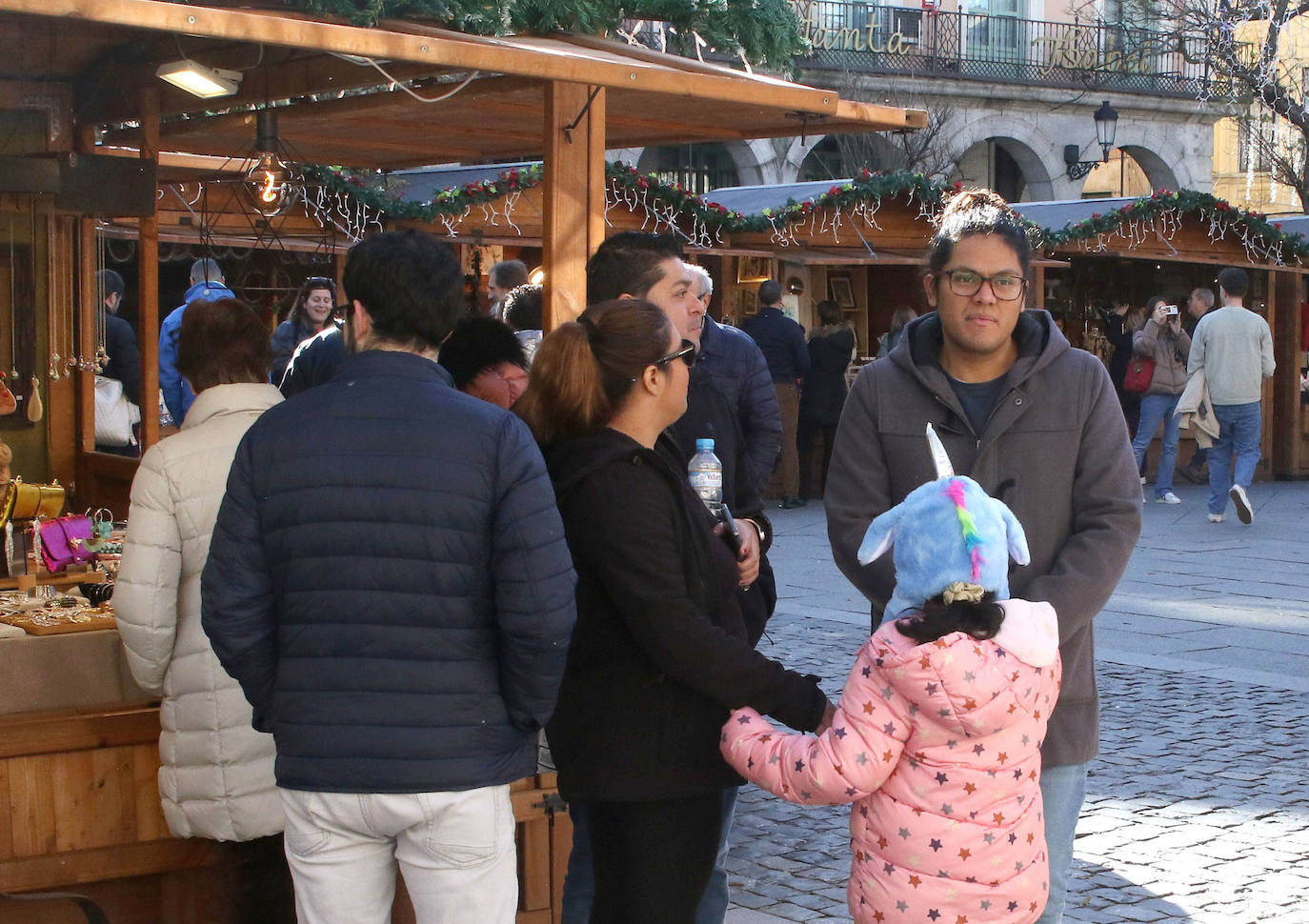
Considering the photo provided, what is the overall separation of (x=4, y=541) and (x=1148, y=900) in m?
3.57

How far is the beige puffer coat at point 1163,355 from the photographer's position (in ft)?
47.3

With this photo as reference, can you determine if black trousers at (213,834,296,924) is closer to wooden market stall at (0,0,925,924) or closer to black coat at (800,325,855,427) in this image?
wooden market stall at (0,0,925,924)

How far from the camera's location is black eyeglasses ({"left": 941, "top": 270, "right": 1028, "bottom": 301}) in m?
3.10

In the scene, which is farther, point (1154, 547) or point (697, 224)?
point (697, 224)

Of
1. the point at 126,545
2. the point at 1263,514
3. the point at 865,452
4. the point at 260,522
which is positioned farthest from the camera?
the point at 1263,514

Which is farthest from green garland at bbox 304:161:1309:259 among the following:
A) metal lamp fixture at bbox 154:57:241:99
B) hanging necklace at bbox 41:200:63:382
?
metal lamp fixture at bbox 154:57:241:99

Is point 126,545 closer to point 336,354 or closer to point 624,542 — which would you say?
point 624,542

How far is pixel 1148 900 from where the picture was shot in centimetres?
455

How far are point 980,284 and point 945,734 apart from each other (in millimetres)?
904

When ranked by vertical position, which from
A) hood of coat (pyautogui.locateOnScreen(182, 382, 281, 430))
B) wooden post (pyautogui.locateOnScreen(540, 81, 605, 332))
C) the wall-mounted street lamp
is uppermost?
the wall-mounted street lamp

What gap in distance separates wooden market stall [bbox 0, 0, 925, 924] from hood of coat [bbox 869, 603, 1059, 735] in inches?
67.0

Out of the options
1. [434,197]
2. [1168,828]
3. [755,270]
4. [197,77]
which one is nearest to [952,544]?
[1168,828]

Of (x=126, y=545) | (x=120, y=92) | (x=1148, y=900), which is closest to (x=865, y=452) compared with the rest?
(x=126, y=545)

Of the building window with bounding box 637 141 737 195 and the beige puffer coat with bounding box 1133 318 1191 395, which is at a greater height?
the building window with bounding box 637 141 737 195
